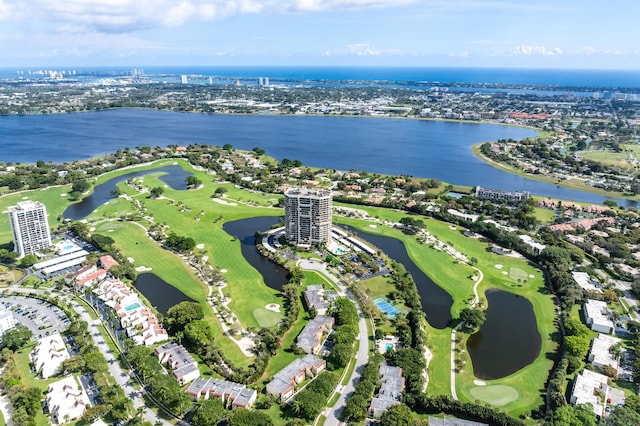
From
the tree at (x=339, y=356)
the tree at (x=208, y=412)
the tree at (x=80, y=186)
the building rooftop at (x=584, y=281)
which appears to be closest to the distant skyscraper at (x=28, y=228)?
the tree at (x=80, y=186)

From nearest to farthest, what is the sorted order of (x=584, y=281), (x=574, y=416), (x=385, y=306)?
(x=574, y=416)
(x=385, y=306)
(x=584, y=281)

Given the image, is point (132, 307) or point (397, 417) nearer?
point (397, 417)

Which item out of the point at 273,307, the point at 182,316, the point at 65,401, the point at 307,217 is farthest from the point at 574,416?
the point at 307,217

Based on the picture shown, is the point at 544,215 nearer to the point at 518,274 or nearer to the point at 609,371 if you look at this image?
the point at 518,274

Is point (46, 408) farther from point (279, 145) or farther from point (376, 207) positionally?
point (279, 145)

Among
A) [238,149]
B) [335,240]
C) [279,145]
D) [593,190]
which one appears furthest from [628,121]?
[335,240]
